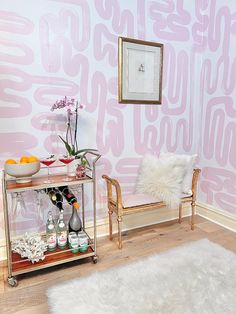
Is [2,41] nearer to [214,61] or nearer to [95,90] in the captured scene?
[95,90]

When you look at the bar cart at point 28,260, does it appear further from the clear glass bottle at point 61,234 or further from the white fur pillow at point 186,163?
the white fur pillow at point 186,163

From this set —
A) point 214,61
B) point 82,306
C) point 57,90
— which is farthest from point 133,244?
point 214,61

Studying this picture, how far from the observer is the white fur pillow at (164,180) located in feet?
7.50

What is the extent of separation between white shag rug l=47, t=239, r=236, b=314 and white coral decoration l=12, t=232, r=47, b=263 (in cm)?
27

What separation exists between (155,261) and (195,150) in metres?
1.47

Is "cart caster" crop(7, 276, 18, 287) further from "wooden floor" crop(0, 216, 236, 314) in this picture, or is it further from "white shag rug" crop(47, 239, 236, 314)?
"white shag rug" crop(47, 239, 236, 314)

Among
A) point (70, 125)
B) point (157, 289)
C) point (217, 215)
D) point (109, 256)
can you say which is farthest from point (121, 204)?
point (217, 215)

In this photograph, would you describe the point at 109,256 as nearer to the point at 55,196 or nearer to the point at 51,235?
the point at 51,235

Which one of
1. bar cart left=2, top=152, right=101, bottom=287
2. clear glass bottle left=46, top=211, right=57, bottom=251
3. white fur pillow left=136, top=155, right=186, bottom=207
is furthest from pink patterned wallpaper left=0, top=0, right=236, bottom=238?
clear glass bottle left=46, top=211, right=57, bottom=251

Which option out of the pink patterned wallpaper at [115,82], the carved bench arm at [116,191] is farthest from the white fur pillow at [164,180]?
the carved bench arm at [116,191]

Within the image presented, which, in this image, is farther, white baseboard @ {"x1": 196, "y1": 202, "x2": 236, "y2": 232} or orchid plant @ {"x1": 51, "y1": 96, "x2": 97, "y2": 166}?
white baseboard @ {"x1": 196, "y1": 202, "x2": 236, "y2": 232}

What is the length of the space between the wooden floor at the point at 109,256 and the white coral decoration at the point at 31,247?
6.3 inches

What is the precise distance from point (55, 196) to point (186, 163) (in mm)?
1270

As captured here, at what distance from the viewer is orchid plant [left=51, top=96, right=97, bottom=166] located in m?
1.89
